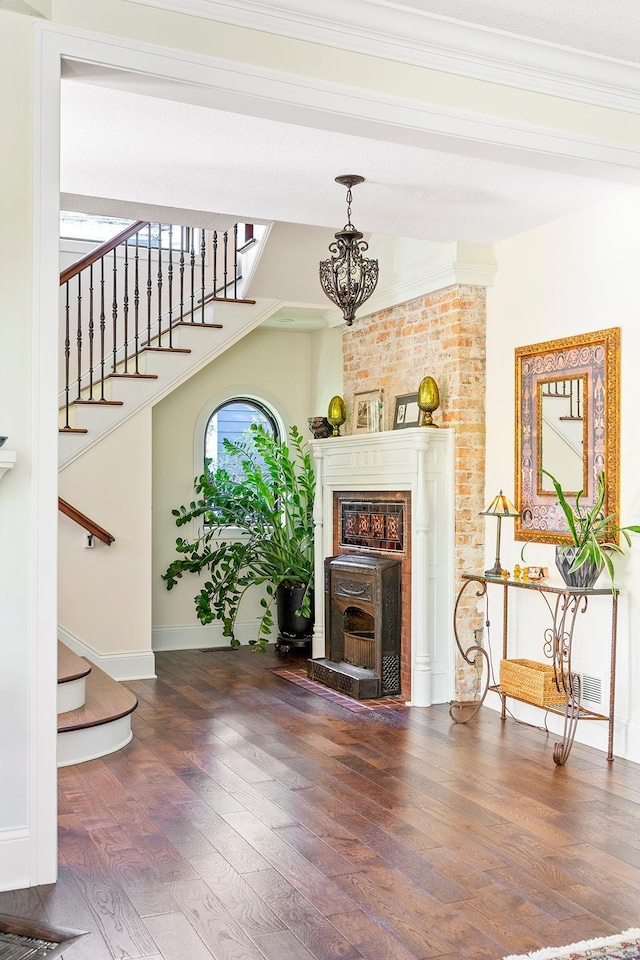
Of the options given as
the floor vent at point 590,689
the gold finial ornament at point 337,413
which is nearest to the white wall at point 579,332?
the floor vent at point 590,689

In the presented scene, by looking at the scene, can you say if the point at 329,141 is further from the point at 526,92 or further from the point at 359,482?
the point at 359,482

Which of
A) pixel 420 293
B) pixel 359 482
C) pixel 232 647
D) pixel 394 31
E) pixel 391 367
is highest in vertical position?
pixel 394 31

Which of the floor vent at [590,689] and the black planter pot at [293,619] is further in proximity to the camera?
the black planter pot at [293,619]

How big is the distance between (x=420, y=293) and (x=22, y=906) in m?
4.35

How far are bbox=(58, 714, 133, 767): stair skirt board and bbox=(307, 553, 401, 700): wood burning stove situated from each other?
1.69 metres

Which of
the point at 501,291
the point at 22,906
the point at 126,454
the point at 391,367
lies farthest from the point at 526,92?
the point at 126,454

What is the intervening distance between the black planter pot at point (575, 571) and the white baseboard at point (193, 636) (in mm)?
3668

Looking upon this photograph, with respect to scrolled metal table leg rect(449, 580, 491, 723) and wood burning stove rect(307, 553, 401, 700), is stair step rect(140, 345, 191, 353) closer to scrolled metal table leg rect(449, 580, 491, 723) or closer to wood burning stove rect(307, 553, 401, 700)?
wood burning stove rect(307, 553, 401, 700)

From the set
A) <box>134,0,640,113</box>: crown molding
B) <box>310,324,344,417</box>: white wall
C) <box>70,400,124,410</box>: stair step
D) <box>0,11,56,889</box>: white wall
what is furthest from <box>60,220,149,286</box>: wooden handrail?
<box>0,11,56,889</box>: white wall

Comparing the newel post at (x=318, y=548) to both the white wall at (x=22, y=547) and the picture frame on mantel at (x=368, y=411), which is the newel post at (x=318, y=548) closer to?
the picture frame on mantel at (x=368, y=411)

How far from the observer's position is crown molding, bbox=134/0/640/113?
3178mm

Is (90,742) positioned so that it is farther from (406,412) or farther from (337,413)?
(337,413)

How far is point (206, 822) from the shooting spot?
3693 millimetres

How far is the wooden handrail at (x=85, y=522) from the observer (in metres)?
6.27
